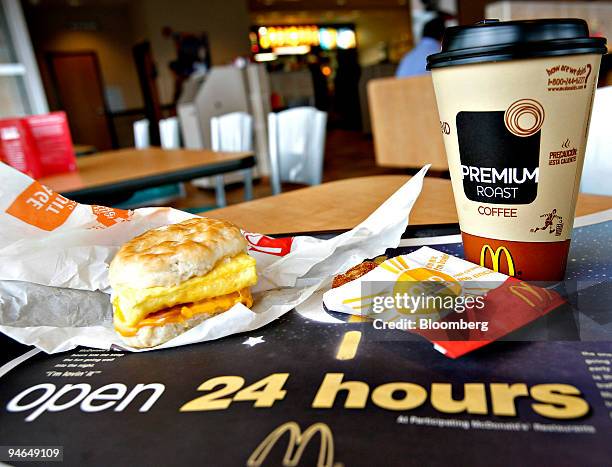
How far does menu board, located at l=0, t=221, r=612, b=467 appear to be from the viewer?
0.90 ft

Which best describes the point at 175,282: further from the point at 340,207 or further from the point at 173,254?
the point at 340,207

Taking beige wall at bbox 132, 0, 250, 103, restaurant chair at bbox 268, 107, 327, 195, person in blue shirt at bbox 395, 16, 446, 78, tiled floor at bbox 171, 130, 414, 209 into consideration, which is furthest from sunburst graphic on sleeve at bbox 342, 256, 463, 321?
beige wall at bbox 132, 0, 250, 103

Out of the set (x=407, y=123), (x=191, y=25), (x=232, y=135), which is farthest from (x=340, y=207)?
(x=191, y=25)

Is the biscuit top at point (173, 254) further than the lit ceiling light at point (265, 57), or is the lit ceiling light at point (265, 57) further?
the lit ceiling light at point (265, 57)

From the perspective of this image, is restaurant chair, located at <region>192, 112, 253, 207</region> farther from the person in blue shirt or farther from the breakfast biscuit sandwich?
the breakfast biscuit sandwich

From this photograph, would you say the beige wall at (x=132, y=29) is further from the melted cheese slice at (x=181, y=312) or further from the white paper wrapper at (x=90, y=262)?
the melted cheese slice at (x=181, y=312)

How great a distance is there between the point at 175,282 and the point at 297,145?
5.75 feet

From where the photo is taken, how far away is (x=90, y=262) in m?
0.54

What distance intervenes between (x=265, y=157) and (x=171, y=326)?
5583 mm

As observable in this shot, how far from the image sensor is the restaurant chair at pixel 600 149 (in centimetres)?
105

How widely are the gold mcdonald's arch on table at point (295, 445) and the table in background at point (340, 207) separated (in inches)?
17.8

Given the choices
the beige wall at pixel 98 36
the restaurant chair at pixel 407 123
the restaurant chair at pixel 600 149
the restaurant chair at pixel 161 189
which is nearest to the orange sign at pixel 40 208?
the restaurant chair at pixel 600 149

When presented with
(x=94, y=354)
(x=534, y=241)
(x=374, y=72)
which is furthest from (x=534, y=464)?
(x=374, y=72)

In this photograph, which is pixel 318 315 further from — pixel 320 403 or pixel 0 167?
pixel 0 167
